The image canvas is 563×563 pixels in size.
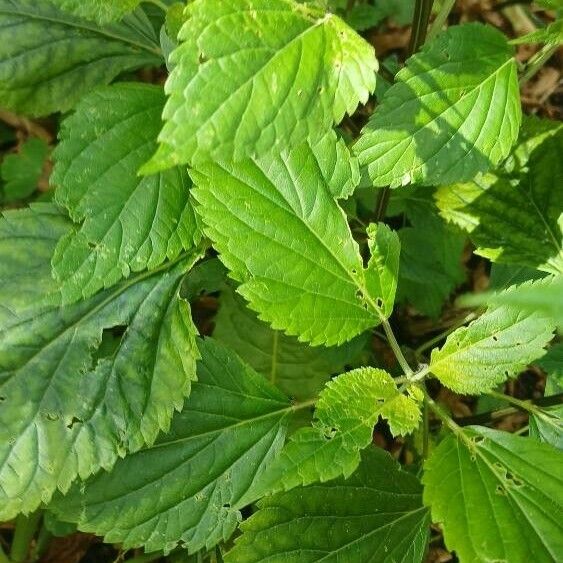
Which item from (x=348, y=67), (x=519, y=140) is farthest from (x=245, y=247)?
(x=519, y=140)

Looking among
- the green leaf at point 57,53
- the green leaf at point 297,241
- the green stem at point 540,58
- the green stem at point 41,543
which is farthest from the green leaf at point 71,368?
the green stem at point 540,58

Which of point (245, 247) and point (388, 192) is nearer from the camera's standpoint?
point (245, 247)

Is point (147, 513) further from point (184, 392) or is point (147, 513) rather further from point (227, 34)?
point (227, 34)

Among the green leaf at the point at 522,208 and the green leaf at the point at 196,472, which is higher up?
the green leaf at the point at 522,208

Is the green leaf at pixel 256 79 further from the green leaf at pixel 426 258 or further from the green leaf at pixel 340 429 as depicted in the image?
the green leaf at pixel 426 258

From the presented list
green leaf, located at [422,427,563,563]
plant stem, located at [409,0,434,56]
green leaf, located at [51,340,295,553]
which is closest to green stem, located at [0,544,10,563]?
green leaf, located at [51,340,295,553]
